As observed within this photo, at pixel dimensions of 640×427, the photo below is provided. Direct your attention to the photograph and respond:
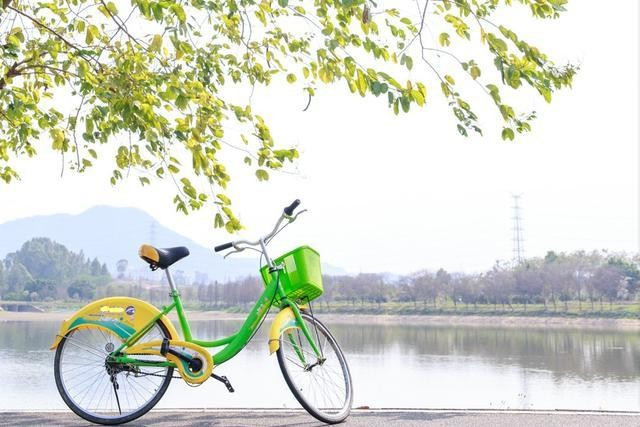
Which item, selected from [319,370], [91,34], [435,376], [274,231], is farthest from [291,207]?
[435,376]

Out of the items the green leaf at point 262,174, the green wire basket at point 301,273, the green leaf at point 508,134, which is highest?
the green leaf at point 508,134

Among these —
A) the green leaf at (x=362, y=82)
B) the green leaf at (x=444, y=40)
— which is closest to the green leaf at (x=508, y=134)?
the green leaf at (x=444, y=40)

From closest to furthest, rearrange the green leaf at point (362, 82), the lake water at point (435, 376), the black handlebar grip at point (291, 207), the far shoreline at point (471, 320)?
the green leaf at point (362, 82) → the black handlebar grip at point (291, 207) → the lake water at point (435, 376) → the far shoreline at point (471, 320)

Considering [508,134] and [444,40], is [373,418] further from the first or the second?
[444,40]

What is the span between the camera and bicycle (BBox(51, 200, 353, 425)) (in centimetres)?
441

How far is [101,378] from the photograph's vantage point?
15.1ft

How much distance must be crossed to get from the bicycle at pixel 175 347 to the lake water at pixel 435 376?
8849mm

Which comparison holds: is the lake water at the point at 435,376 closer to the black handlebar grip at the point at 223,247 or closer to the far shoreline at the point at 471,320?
the black handlebar grip at the point at 223,247

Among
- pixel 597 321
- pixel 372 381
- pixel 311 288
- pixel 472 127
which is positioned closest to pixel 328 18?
pixel 472 127

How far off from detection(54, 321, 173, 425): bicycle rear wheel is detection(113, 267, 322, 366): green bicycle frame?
0.04 m

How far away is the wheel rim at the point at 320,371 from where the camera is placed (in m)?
4.41

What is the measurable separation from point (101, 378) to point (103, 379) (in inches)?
0.5

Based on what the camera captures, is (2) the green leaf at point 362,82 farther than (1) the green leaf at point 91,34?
No

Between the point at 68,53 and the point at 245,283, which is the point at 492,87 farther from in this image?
the point at 245,283
